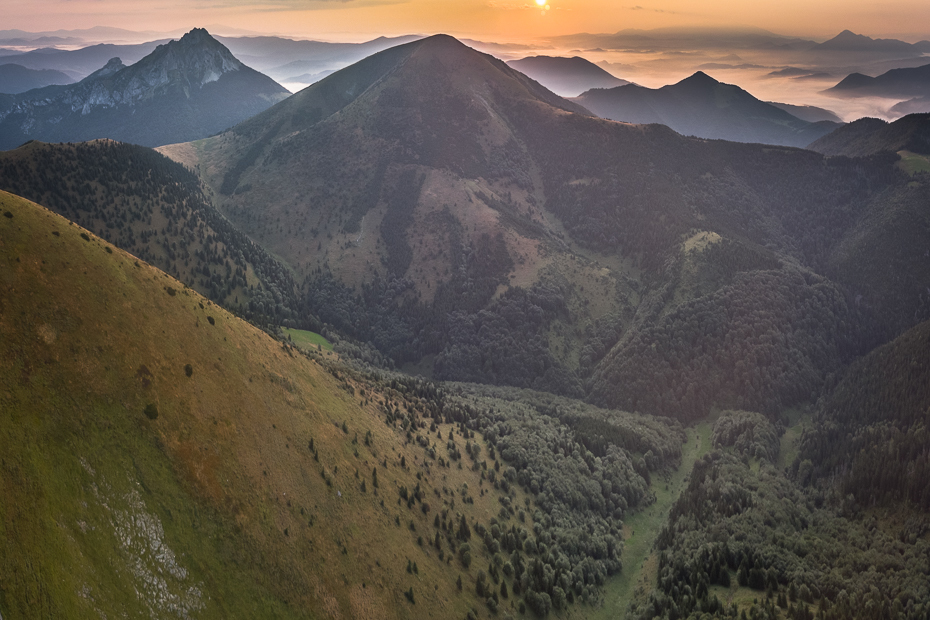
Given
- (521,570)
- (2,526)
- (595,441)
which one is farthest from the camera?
(595,441)

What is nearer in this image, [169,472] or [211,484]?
[169,472]

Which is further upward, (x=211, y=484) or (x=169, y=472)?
(x=169, y=472)

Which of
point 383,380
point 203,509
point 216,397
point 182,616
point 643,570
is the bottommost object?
point 643,570

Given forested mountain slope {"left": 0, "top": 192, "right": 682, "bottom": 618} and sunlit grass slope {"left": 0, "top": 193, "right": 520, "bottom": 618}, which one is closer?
sunlit grass slope {"left": 0, "top": 193, "right": 520, "bottom": 618}

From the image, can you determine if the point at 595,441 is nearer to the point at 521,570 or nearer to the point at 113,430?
the point at 521,570

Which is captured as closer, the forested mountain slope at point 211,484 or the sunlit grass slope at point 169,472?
the sunlit grass slope at point 169,472

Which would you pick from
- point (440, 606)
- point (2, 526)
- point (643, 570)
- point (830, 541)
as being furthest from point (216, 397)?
point (830, 541)

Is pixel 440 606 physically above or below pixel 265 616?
below

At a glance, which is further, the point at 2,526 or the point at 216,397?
the point at 216,397
